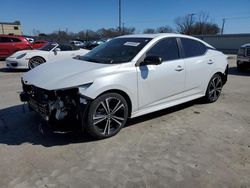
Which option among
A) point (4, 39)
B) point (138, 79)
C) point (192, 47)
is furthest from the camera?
point (4, 39)

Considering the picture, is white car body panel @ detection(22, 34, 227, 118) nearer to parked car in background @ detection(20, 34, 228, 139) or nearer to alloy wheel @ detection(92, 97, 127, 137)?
parked car in background @ detection(20, 34, 228, 139)

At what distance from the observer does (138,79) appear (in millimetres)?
4082

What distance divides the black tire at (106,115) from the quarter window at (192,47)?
190cm

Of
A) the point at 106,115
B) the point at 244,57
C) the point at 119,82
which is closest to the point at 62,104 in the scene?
the point at 106,115

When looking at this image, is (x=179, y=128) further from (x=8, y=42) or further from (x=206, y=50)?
(x=8, y=42)

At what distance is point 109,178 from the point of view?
9.50 ft

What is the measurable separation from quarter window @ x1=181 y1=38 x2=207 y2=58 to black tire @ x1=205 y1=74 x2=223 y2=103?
0.70 meters

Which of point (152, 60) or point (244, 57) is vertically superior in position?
point (152, 60)

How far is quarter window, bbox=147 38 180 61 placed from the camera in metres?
4.46

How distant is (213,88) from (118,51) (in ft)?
8.39

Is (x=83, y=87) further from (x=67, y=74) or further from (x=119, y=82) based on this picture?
(x=119, y=82)

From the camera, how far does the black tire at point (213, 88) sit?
565 cm

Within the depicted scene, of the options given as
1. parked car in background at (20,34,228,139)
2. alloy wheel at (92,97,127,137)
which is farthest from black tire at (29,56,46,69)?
alloy wheel at (92,97,127,137)

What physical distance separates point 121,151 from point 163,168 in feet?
2.25
